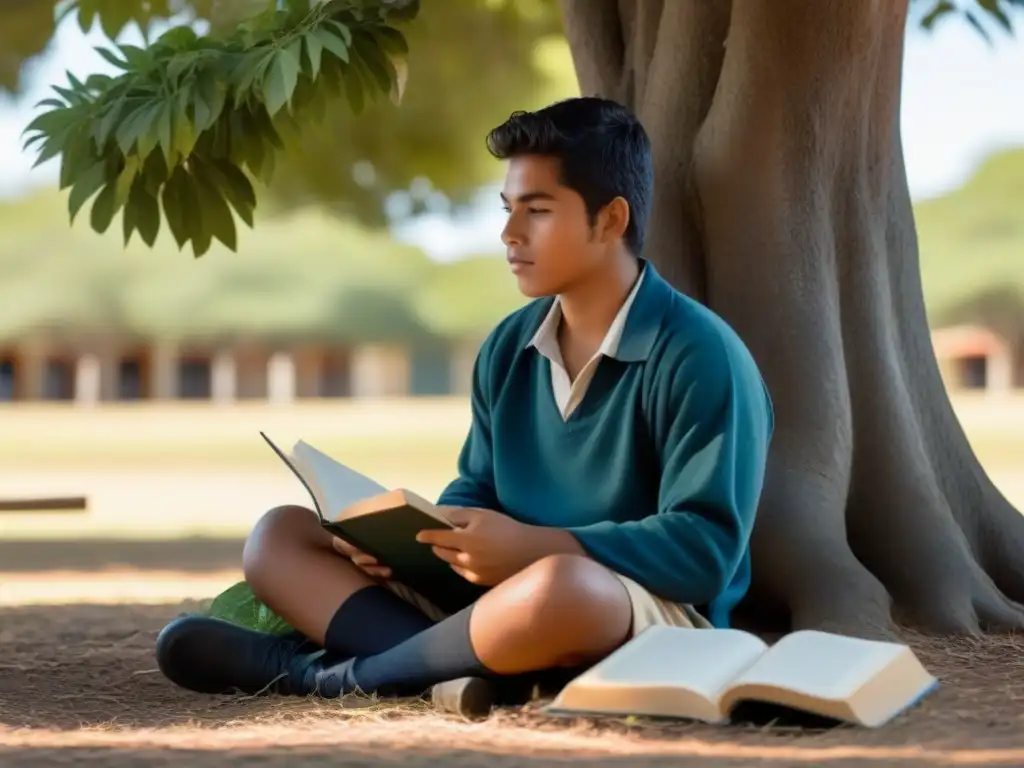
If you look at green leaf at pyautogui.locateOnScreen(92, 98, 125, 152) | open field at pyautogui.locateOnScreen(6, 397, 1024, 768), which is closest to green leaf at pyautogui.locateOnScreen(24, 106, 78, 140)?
green leaf at pyautogui.locateOnScreen(92, 98, 125, 152)

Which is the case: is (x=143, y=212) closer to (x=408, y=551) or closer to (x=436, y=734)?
(x=408, y=551)

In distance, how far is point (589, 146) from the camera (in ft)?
11.2

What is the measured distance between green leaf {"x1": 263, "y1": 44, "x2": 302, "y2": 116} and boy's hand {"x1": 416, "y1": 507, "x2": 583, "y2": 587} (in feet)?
4.85

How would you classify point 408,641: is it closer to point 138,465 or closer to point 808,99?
point 808,99

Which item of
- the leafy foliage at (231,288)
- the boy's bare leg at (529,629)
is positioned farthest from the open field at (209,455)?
the boy's bare leg at (529,629)

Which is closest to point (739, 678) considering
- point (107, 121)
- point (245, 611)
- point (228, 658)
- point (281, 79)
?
point (228, 658)

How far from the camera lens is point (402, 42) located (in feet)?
15.6

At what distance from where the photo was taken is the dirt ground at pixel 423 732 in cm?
268

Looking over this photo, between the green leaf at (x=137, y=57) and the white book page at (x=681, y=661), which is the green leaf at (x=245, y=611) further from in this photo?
the green leaf at (x=137, y=57)

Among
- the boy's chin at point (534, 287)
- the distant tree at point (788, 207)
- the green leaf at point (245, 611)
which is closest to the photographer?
the boy's chin at point (534, 287)

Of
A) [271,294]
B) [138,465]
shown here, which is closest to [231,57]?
[138,465]

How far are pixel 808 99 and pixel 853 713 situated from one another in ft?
6.97

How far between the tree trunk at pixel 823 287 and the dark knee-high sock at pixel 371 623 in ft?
3.62

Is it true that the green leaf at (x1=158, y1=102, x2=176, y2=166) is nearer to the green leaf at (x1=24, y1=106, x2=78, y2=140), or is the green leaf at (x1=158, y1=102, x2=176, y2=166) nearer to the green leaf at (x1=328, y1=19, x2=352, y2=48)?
the green leaf at (x1=24, y1=106, x2=78, y2=140)
